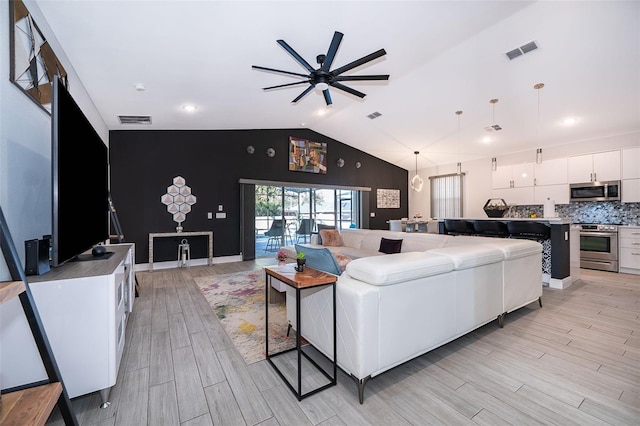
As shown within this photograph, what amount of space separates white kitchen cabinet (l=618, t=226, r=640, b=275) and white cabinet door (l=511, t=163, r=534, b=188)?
1.86 metres

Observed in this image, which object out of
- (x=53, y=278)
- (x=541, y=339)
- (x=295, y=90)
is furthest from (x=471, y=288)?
(x=295, y=90)

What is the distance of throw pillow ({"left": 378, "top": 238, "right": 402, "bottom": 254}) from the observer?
437cm

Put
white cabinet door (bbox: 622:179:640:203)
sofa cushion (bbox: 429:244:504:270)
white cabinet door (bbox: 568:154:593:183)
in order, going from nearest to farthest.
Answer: sofa cushion (bbox: 429:244:504:270) < white cabinet door (bbox: 622:179:640:203) < white cabinet door (bbox: 568:154:593:183)

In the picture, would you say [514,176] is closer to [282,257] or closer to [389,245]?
[389,245]

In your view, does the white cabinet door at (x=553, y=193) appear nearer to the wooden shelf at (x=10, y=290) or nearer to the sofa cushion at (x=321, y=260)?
the sofa cushion at (x=321, y=260)

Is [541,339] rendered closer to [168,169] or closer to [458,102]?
[458,102]

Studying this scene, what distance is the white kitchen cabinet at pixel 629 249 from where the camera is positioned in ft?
16.0

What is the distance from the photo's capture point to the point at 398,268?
1804 mm

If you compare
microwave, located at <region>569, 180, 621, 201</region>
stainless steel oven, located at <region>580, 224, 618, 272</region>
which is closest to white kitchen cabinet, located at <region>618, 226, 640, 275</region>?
stainless steel oven, located at <region>580, 224, 618, 272</region>

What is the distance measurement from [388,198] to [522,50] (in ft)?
19.3

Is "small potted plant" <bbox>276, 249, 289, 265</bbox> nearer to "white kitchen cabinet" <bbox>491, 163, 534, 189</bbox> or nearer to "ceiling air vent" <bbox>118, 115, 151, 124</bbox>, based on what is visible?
"ceiling air vent" <bbox>118, 115, 151, 124</bbox>

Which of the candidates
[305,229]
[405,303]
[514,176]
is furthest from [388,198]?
[405,303]

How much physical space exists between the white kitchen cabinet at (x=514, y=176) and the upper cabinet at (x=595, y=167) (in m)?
0.74

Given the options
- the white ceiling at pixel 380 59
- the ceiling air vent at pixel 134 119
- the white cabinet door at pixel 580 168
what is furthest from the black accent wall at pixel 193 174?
the white cabinet door at pixel 580 168
